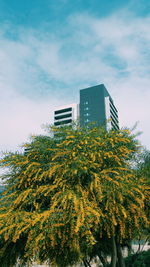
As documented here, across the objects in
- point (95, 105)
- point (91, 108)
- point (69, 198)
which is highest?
point (95, 105)

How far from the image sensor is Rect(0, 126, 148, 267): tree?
5.21m

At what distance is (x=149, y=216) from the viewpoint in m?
7.42

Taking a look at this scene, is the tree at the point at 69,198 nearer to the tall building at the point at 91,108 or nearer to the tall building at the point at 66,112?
the tall building at the point at 91,108

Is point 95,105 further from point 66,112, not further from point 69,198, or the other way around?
point 69,198

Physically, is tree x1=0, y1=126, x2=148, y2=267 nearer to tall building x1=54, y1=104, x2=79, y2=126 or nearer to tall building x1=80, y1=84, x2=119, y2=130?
tall building x1=80, y1=84, x2=119, y2=130

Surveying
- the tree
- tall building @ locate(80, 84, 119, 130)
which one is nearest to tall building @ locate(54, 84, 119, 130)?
tall building @ locate(80, 84, 119, 130)

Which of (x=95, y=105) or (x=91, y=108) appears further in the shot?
(x=91, y=108)

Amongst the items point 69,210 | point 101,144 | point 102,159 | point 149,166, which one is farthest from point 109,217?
Answer: point 149,166

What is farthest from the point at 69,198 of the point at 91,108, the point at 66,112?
the point at 66,112

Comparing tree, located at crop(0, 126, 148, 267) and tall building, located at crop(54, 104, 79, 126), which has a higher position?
tall building, located at crop(54, 104, 79, 126)

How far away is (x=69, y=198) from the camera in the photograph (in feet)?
17.2

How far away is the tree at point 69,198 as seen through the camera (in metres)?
5.21

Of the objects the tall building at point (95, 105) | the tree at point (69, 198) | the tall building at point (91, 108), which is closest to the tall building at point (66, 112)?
the tall building at point (91, 108)

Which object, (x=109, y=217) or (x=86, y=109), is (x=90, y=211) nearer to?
(x=109, y=217)
